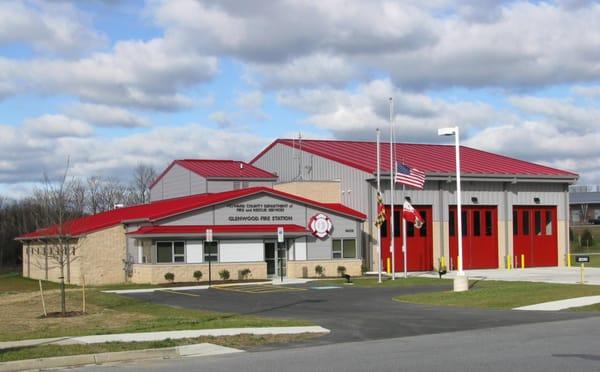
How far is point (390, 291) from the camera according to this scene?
110 ft

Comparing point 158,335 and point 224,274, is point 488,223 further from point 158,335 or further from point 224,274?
point 158,335

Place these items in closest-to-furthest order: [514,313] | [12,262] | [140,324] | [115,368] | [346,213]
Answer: [115,368] → [140,324] → [514,313] → [346,213] → [12,262]

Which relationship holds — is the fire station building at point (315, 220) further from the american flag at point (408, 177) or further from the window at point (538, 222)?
the american flag at point (408, 177)

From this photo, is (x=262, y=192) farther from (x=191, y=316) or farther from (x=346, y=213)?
(x=191, y=316)

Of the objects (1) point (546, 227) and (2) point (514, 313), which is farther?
(1) point (546, 227)

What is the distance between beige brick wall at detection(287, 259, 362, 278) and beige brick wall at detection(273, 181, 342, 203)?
503cm

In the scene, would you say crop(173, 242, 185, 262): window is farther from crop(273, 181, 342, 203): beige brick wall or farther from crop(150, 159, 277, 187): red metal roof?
crop(150, 159, 277, 187): red metal roof

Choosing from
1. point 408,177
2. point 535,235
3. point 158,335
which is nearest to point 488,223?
point 535,235

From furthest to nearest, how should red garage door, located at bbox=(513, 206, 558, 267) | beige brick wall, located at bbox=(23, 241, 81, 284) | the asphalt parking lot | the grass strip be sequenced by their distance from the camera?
red garage door, located at bbox=(513, 206, 558, 267) → beige brick wall, located at bbox=(23, 241, 81, 284) → the asphalt parking lot → the grass strip

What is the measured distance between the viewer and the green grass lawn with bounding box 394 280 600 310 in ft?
83.7

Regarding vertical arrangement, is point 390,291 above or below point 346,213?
below

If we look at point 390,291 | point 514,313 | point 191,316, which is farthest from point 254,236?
point 514,313

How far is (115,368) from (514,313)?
41.3ft

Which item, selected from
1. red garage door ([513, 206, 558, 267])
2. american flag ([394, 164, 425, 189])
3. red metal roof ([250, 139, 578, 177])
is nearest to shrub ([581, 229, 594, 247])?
red metal roof ([250, 139, 578, 177])
